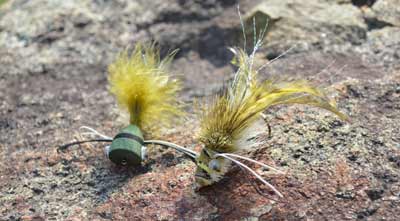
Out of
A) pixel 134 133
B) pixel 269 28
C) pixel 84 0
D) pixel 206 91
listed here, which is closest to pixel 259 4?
pixel 269 28

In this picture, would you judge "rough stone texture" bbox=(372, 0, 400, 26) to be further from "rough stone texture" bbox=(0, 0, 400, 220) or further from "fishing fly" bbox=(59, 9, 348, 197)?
"fishing fly" bbox=(59, 9, 348, 197)

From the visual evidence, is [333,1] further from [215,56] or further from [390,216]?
[390,216]

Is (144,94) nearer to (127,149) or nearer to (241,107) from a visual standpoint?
(127,149)

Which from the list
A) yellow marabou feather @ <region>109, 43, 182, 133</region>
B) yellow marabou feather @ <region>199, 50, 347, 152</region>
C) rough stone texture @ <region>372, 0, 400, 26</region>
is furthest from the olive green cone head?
rough stone texture @ <region>372, 0, 400, 26</region>

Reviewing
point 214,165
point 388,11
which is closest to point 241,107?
point 214,165

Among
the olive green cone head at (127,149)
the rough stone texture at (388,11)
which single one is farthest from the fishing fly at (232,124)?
the rough stone texture at (388,11)

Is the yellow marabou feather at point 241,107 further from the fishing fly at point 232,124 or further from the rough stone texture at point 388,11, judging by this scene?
the rough stone texture at point 388,11
